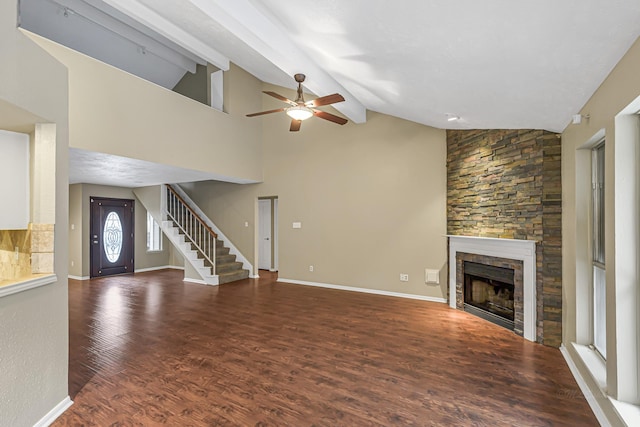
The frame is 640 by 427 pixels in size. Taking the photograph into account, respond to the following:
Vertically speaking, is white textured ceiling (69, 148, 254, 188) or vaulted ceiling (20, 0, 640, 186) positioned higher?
vaulted ceiling (20, 0, 640, 186)

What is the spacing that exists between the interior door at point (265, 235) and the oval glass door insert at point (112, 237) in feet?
12.1

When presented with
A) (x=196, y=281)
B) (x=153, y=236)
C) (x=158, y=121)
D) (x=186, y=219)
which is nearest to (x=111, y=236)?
(x=153, y=236)

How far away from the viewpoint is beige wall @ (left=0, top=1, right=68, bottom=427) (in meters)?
1.90

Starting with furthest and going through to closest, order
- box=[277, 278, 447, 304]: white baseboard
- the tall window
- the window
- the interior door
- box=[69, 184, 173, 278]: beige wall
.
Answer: the window, the interior door, box=[69, 184, 173, 278]: beige wall, box=[277, 278, 447, 304]: white baseboard, the tall window

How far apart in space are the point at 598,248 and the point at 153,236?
385 inches

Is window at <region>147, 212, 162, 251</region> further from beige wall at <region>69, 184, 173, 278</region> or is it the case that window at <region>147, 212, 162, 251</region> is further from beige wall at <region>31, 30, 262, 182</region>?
beige wall at <region>31, 30, 262, 182</region>

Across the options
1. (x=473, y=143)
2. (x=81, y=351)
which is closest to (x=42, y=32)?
(x=81, y=351)

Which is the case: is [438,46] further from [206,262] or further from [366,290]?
[206,262]

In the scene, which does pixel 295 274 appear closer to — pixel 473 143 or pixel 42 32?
pixel 473 143

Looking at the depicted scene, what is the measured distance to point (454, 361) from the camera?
10.4ft

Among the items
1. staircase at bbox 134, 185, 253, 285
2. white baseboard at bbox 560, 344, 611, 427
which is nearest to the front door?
staircase at bbox 134, 185, 253, 285

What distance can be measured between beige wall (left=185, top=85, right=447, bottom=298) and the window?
310 cm

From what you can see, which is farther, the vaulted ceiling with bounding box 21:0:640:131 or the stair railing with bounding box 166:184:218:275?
the stair railing with bounding box 166:184:218:275

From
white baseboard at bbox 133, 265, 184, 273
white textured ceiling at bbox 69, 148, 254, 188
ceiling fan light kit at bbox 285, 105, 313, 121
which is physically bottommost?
white baseboard at bbox 133, 265, 184, 273
